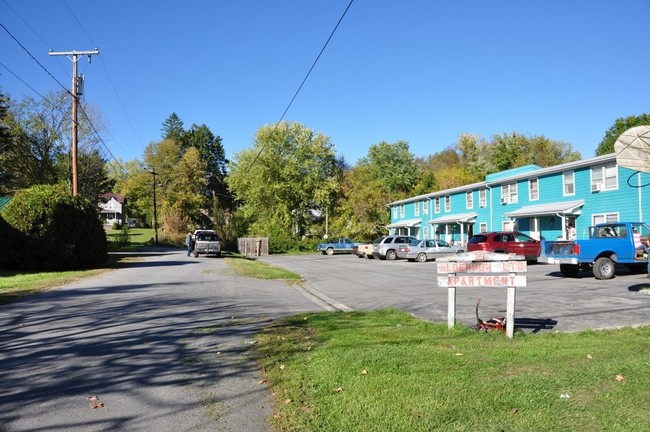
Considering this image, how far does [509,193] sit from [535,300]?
2500cm

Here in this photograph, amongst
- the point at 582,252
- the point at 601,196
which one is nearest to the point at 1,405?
the point at 582,252

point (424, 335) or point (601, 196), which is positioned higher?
point (601, 196)

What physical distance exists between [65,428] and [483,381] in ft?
12.3

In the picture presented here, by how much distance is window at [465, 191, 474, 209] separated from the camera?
40844mm

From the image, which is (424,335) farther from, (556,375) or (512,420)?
(512,420)

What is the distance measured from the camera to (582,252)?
17672mm

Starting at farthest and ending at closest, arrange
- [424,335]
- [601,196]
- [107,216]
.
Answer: [107,216] < [601,196] < [424,335]

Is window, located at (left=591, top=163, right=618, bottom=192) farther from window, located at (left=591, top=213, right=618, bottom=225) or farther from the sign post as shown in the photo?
the sign post

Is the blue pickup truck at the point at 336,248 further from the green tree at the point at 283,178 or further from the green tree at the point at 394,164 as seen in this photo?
the green tree at the point at 394,164

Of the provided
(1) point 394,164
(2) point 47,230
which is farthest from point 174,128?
(2) point 47,230

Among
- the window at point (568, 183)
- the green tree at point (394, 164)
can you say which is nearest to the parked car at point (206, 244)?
the window at point (568, 183)

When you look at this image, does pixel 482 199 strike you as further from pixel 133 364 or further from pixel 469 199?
pixel 133 364

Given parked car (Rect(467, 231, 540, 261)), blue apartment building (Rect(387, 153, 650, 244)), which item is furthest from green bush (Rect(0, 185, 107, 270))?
blue apartment building (Rect(387, 153, 650, 244))

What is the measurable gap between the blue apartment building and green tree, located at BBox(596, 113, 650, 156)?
2110 cm
